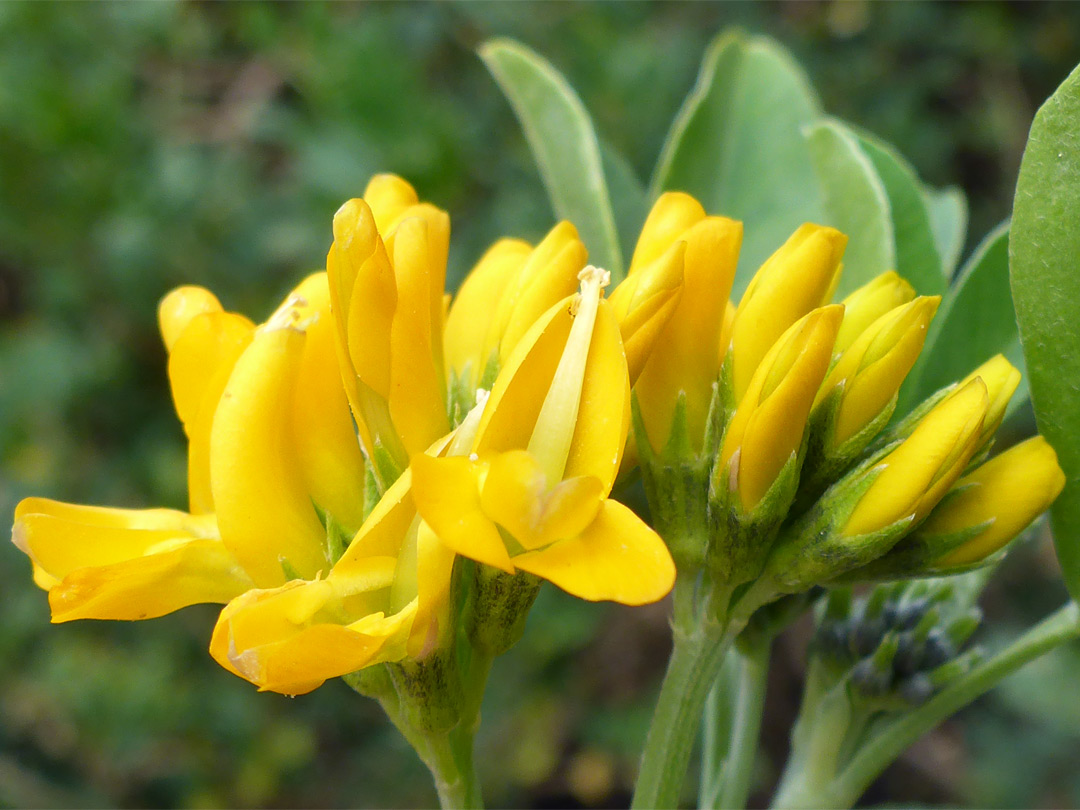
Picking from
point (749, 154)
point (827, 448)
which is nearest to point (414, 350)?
point (827, 448)

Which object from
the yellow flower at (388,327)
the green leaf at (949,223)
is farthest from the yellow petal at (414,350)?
the green leaf at (949,223)

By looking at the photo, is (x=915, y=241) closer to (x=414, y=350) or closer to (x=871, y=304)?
(x=871, y=304)

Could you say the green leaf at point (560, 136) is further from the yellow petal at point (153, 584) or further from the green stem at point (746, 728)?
the yellow petal at point (153, 584)

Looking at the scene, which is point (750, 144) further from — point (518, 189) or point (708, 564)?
point (518, 189)

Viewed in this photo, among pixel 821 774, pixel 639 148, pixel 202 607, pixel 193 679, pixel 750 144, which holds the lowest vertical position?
pixel 193 679

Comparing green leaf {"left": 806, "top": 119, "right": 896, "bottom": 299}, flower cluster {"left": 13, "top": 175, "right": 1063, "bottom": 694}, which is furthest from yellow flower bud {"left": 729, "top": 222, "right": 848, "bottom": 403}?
green leaf {"left": 806, "top": 119, "right": 896, "bottom": 299}

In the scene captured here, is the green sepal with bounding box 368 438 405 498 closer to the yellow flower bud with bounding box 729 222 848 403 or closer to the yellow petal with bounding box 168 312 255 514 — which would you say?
the yellow petal with bounding box 168 312 255 514

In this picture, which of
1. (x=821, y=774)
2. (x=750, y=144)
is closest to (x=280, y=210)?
(x=750, y=144)
